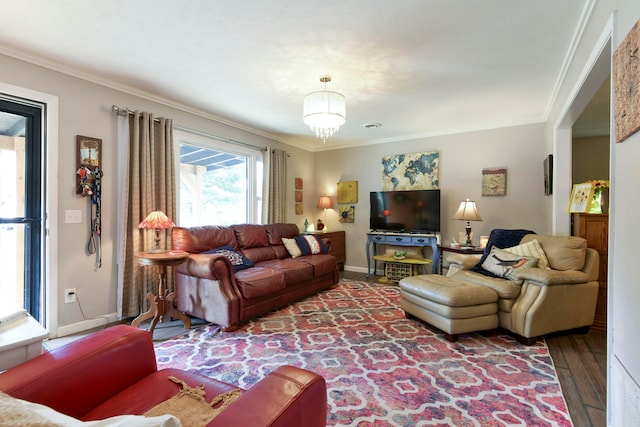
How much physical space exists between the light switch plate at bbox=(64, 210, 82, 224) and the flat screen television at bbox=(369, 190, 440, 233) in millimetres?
3897

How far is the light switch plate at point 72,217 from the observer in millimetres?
2717

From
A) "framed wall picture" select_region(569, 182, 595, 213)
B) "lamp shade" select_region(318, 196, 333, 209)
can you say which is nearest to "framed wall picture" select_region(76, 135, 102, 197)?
"lamp shade" select_region(318, 196, 333, 209)

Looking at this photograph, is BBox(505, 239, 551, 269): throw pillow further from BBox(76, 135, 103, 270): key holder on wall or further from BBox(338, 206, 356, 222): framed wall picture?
BBox(76, 135, 103, 270): key holder on wall

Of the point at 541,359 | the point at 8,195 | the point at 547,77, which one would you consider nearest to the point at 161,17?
the point at 8,195

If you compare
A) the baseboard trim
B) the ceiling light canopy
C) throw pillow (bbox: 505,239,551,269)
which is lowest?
the baseboard trim

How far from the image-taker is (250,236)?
3.98 metres

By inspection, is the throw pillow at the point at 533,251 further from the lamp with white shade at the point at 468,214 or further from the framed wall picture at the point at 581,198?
the lamp with white shade at the point at 468,214

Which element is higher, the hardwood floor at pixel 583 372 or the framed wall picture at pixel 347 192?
the framed wall picture at pixel 347 192

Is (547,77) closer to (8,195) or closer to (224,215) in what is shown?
(224,215)

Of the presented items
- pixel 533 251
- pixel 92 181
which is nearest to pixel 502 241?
pixel 533 251

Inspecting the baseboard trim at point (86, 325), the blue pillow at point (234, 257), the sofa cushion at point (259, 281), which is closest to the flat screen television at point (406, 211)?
the sofa cushion at point (259, 281)

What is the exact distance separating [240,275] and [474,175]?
363cm

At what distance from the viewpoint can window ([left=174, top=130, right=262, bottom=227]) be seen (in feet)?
12.6

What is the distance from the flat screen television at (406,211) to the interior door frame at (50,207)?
407 centimetres
